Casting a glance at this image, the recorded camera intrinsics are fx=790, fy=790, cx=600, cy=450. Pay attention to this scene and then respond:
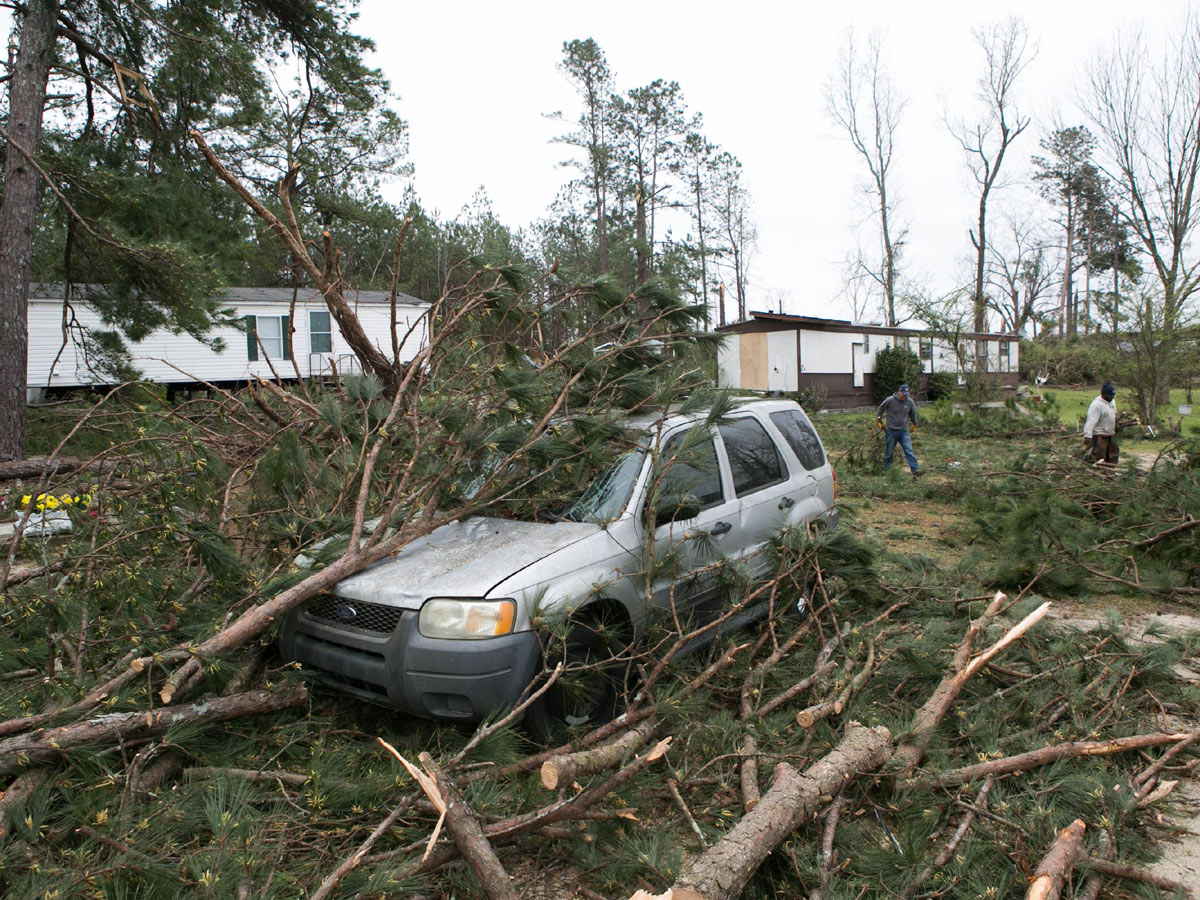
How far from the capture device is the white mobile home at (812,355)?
81.6 feet

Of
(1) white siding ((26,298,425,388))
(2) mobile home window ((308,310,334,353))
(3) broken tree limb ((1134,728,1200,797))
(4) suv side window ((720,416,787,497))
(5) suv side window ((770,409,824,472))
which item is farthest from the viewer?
(2) mobile home window ((308,310,334,353))

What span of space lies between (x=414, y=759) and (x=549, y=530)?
1.27 m

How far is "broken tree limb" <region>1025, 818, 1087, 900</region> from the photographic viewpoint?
7.85 feet

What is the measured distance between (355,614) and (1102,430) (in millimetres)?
11495

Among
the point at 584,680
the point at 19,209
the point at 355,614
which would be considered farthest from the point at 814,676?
the point at 19,209

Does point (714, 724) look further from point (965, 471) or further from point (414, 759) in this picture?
point (965, 471)

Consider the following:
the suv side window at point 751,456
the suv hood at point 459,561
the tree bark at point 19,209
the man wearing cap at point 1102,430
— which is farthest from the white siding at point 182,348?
the suv hood at point 459,561

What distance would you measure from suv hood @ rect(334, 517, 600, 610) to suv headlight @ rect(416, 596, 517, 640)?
5 cm

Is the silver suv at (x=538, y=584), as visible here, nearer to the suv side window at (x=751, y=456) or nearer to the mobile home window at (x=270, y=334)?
the suv side window at (x=751, y=456)

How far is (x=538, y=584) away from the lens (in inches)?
138

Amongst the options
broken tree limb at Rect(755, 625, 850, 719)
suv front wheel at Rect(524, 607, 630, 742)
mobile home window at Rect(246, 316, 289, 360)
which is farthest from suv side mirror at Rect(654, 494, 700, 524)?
mobile home window at Rect(246, 316, 289, 360)

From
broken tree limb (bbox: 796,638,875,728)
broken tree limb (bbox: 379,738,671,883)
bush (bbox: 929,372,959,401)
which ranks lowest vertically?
broken tree limb (bbox: 379,738,671,883)

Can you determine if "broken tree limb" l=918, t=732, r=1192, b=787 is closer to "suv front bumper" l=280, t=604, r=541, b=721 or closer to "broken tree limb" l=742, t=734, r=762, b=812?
"broken tree limb" l=742, t=734, r=762, b=812

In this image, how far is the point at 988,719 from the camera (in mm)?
3729
